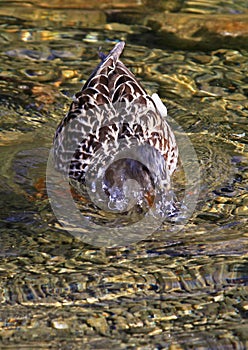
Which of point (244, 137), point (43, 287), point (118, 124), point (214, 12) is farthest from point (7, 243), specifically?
point (214, 12)

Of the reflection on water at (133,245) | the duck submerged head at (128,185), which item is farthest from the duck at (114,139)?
the reflection on water at (133,245)

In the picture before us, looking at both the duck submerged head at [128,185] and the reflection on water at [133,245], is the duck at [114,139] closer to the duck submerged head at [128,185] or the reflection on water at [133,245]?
the duck submerged head at [128,185]

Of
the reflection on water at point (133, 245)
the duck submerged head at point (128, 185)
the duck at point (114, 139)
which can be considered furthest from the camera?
the duck at point (114, 139)

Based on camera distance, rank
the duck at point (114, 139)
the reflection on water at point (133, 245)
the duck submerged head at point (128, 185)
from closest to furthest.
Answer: the reflection on water at point (133, 245) → the duck submerged head at point (128, 185) → the duck at point (114, 139)

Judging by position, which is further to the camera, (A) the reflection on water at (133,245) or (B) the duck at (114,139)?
(B) the duck at (114,139)

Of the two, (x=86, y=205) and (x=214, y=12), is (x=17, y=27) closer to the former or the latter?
(x=214, y=12)

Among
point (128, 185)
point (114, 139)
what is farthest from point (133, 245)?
point (114, 139)

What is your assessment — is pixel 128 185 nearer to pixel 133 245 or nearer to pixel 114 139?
pixel 133 245
